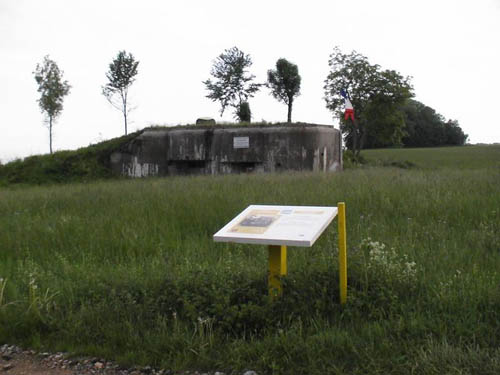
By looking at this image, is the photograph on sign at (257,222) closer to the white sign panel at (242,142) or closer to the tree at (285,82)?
the white sign panel at (242,142)

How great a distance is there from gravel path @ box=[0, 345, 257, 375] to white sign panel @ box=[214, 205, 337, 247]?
1023 mm

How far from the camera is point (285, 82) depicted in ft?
88.8

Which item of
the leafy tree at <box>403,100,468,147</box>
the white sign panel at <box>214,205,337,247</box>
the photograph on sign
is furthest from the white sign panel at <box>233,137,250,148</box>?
the leafy tree at <box>403,100,468,147</box>

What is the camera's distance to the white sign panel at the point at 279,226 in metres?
3.61

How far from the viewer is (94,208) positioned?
848 cm

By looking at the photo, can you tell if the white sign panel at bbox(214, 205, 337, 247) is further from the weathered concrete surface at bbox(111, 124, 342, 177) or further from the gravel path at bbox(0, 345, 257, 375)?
the weathered concrete surface at bbox(111, 124, 342, 177)

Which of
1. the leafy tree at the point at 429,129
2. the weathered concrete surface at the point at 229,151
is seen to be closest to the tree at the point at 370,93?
the weathered concrete surface at the point at 229,151

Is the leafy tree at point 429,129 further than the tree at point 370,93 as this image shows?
Yes

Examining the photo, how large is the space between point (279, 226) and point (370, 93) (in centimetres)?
2998

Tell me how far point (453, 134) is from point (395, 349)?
2909 inches

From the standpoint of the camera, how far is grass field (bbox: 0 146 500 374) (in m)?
3.29

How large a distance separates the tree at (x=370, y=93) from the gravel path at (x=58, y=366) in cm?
2865

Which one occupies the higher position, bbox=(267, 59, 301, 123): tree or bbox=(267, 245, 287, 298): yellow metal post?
bbox=(267, 59, 301, 123): tree

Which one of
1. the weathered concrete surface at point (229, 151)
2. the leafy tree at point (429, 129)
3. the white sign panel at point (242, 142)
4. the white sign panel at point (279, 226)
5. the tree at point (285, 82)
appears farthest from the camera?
the leafy tree at point (429, 129)
